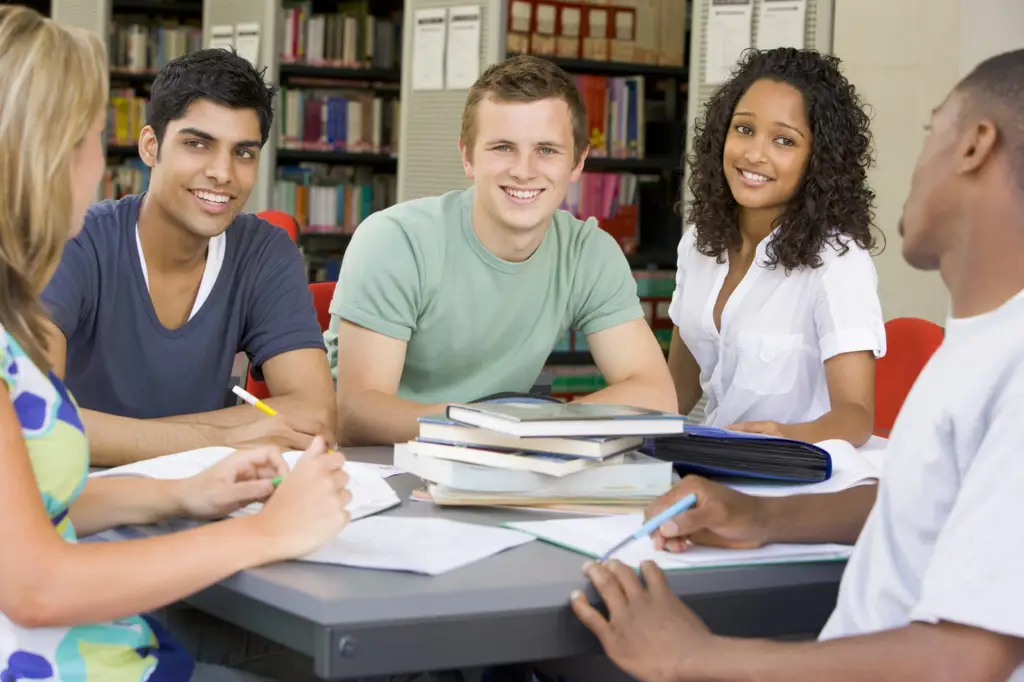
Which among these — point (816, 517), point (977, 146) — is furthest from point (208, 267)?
point (977, 146)

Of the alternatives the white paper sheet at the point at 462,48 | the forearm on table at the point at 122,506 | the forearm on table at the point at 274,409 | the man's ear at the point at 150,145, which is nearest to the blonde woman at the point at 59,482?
the forearm on table at the point at 122,506

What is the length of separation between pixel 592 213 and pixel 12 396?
440 cm

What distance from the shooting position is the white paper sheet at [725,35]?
4391 mm

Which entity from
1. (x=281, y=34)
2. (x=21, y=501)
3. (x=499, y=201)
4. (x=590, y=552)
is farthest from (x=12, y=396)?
(x=281, y=34)

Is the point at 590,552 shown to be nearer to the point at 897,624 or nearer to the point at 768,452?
the point at 897,624

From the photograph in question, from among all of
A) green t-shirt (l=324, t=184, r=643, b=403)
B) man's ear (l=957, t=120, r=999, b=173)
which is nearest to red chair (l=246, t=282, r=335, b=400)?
green t-shirt (l=324, t=184, r=643, b=403)

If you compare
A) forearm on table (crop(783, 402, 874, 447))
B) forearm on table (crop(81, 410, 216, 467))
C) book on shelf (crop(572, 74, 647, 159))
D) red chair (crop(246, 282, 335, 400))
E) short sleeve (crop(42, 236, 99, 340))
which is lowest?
forearm on table (crop(81, 410, 216, 467))

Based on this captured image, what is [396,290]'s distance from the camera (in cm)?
228

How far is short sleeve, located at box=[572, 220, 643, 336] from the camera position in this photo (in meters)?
2.47

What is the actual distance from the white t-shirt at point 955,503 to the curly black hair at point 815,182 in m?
1.33

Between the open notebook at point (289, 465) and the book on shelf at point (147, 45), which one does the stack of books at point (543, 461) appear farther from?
the book on shelf at point (147, 45)

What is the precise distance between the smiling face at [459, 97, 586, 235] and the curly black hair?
1.23ft

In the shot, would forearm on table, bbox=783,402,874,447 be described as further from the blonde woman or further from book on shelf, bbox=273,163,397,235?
book on shelf, bbox=273,163,397,235

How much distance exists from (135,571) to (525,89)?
1.46 m
